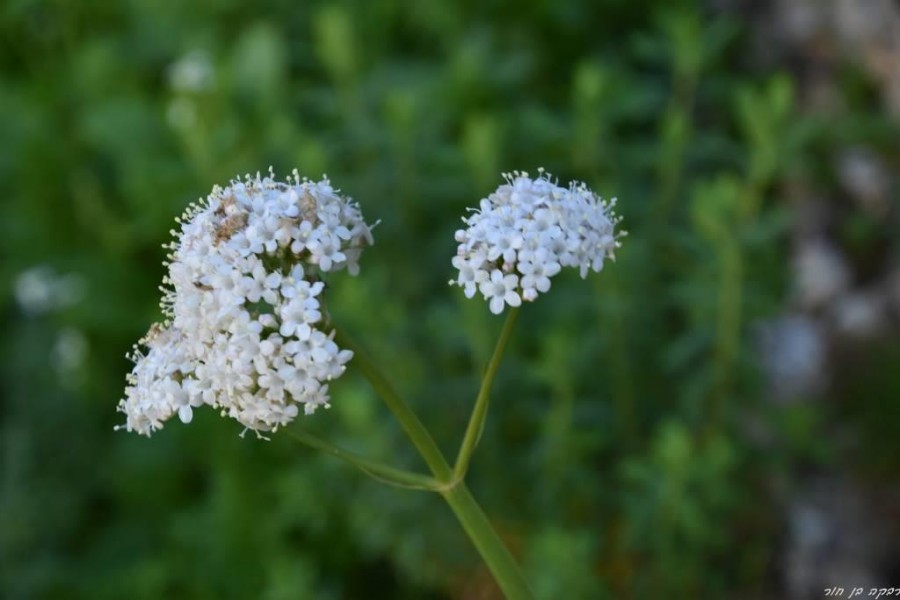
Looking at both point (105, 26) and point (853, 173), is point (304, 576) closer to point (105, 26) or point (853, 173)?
point (853, 173)

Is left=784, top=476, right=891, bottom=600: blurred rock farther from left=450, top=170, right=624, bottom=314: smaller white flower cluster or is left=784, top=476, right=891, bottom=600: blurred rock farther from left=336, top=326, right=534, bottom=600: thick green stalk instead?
left=450, top=170, right=624, bottom=314: smaller white flower cluster

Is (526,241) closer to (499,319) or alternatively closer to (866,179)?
(499,319)

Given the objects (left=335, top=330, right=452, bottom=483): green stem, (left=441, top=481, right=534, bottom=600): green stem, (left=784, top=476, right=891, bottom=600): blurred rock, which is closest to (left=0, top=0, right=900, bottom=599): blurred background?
(left=784, top=476, right=891, bottom=600): blurred rock

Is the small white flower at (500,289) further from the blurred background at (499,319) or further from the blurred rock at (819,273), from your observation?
the blurred rock at (819,273)

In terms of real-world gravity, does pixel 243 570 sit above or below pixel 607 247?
above

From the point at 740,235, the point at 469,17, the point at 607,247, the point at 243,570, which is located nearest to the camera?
the point at 607,247

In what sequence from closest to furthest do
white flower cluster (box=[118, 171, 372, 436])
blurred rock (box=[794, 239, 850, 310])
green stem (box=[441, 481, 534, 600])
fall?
white flower cluster (box=[118, 171, 372, 436])
green stem (box=[441, 481, 534, 600])
blurred rock (box=[794, 239, 850, 310])

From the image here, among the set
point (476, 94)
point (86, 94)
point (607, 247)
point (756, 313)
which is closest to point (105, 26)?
point (86, 94)
